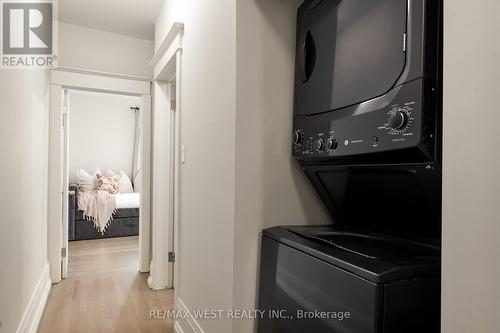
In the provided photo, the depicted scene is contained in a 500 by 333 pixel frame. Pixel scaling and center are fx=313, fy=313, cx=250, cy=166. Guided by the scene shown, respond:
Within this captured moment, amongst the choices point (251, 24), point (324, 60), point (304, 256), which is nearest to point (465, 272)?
point (304, 256)

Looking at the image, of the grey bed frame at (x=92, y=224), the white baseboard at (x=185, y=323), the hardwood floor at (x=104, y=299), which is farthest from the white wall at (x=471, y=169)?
the grey bed frame at (x=92, y=224)

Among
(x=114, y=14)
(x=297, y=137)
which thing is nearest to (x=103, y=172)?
(x=114, y=14)

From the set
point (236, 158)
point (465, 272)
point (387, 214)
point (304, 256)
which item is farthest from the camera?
point (236, 158)

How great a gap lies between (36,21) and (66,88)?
2.70 feet

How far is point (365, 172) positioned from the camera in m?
1.12

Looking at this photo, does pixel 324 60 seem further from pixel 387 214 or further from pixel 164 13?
pixel 164 13

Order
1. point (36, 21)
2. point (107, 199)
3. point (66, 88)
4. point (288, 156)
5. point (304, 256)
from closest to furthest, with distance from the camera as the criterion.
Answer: point (304, 256) → point (288, 156) → point (36, 21) → point (66, 88) → point (107, 199)

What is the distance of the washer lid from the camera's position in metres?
0.88

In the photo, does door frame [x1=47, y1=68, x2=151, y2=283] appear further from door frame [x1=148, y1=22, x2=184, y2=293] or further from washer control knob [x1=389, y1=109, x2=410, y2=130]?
washer control knob [x1=389, y1=109, x2=410, y2=130]

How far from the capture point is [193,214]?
6.12ft

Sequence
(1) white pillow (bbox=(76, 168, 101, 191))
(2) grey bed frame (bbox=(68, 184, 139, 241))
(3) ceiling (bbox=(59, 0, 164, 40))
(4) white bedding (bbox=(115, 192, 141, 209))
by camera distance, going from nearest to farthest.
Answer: (3) ceiling (bbox=(59, 0, 164, 40)) → (2) grey bed frame (bbox=(68, 184, 139, 241)) → (4) white bedding (bbox=(115, 192, 141, 209)) → (1) white pillow (bbox=(76, 168, 101, 191))
